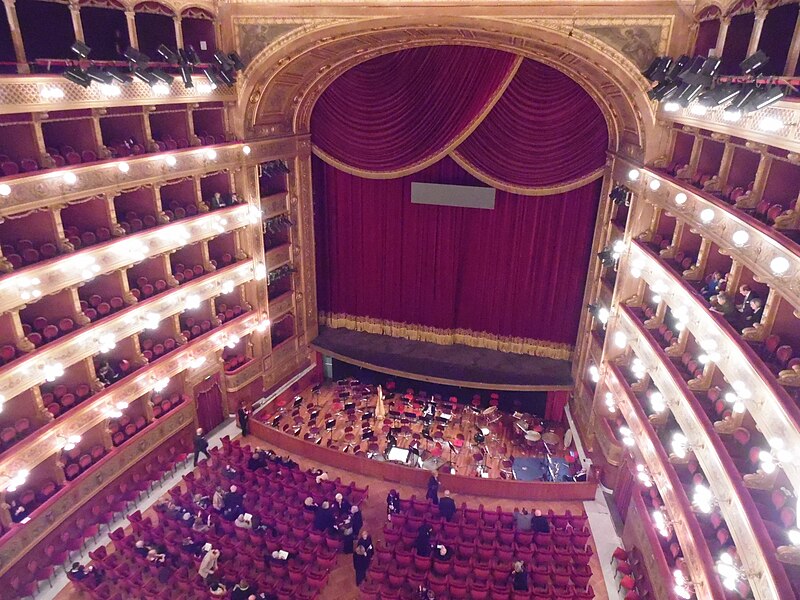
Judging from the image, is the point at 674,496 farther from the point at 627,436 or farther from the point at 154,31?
the point at 154,31

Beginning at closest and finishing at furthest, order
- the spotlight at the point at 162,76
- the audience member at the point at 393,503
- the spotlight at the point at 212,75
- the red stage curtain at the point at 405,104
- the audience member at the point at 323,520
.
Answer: the spotlight at the point at 162,76 → the audience member at the point at 323,520 → the spotlight at the point at 212,75 → the audience member at the point at 393,503 → the red stage curtain at the point at 405,104

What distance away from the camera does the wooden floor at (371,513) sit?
1191 cm

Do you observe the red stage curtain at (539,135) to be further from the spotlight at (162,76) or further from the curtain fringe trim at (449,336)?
the spotlight at (162,76)

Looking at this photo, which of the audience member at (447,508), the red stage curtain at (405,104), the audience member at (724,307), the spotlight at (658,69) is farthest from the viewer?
the red stage curtain at (405,104)

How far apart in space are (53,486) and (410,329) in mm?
11057

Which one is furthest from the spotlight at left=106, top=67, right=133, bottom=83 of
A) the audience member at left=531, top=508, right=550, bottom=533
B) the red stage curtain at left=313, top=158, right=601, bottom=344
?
the audience member at left=531, top=508, right=550, bottom=533

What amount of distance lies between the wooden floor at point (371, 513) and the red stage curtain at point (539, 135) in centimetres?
878

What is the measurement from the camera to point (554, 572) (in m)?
11.6

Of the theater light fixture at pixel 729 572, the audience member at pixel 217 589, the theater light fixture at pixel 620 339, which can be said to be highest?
the theater light fixture at pixel 620 339

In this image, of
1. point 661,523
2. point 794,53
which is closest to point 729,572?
point 661,523

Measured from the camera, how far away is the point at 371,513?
14.1 meters

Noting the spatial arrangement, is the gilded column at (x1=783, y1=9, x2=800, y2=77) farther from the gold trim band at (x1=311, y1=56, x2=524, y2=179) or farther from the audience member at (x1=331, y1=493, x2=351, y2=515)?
the audience member at (x1=331, y1=493, x2=351, y2=515)

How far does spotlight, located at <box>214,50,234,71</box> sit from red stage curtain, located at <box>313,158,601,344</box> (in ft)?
16.4

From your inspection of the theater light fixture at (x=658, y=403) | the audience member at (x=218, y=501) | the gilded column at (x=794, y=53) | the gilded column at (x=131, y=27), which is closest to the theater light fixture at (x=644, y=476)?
the theater light fixture at (x=658, y=403)
